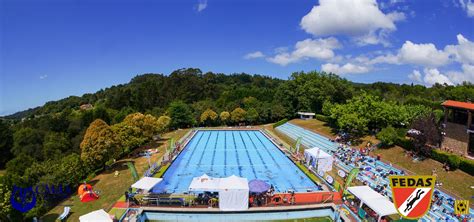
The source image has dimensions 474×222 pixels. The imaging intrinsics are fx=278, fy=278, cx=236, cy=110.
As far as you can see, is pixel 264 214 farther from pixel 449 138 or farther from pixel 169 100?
pixel 169 100

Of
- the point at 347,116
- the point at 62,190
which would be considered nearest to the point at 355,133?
the point at 347,116

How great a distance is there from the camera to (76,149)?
38625 mm

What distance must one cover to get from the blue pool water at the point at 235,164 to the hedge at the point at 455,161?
1074 cm

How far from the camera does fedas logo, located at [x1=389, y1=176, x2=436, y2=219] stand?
16.6 feet

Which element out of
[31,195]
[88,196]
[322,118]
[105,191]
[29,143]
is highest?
[322,118]

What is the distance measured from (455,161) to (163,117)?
35012mm

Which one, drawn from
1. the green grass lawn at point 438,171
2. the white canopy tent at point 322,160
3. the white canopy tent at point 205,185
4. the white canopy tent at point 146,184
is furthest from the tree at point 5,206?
the green grass lawn at point 438,171

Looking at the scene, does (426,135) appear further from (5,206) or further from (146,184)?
(5,206)

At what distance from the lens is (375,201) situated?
46.3ft

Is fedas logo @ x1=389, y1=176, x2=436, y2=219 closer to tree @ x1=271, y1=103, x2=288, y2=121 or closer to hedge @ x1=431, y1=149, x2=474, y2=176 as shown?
hedge @ x1=431, y1=149, x2=474, y2=176

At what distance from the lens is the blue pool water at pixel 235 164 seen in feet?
67.2

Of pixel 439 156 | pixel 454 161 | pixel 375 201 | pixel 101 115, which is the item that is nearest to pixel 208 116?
pixel 101 115

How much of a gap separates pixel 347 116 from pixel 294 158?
385 inches

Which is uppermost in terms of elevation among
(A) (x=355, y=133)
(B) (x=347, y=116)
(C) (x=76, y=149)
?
(B) (x=347, y=116)
